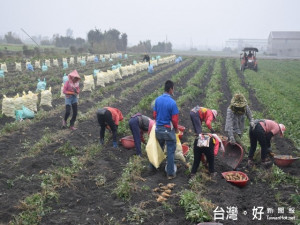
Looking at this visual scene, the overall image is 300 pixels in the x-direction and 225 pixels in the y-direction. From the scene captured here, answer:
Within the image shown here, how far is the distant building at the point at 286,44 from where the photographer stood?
72.8 meters

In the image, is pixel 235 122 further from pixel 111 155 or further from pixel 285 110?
pixel 285 110

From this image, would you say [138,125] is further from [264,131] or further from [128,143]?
[264,131]

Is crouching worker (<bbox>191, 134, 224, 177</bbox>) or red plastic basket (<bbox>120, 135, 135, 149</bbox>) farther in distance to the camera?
red plastic basket (<bbox>120, 135, 135, 149</bbox>)

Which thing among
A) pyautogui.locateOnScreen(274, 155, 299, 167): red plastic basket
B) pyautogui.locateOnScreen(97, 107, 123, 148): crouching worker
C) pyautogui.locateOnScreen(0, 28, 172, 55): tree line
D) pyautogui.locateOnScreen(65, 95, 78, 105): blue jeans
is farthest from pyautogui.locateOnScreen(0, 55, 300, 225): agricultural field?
pyautogui.locateOnScreen(0, 28, 172, 55): tree line

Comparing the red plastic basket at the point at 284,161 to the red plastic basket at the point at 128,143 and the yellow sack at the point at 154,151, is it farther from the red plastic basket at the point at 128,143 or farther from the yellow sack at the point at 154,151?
the red plastic basket at the point at 128,143

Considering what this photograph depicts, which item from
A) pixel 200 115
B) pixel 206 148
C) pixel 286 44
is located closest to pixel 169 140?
pixel 206 148

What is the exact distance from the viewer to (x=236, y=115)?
6234mm

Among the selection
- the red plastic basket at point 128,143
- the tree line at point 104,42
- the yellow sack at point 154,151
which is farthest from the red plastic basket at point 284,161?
the tree line at point 104,42

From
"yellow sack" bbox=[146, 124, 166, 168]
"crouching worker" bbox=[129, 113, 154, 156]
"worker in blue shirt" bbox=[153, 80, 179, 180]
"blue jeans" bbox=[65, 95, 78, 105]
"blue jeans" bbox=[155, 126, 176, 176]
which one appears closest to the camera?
"worker in blue shirt" bbox=[153, 80, 179, 180]

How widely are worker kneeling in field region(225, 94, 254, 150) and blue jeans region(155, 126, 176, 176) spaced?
1292 mm

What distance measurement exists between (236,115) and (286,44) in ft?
259

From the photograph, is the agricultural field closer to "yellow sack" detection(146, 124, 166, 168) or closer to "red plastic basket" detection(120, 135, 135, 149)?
"red plastic basket" detection(120, 135, 135, 149)

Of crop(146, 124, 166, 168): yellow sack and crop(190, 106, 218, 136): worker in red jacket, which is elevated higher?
crop(190, 106, 218, 136): worker in red jacket

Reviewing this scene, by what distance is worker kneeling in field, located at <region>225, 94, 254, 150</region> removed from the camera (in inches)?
237
